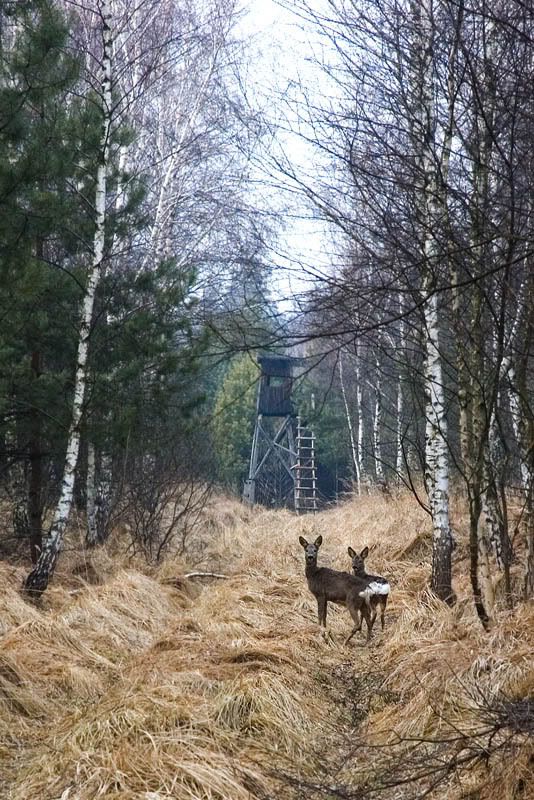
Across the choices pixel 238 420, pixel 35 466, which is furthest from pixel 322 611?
pixel 238 420

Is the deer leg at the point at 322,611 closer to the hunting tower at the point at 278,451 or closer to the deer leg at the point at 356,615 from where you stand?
the deer leg at the point at 356,615

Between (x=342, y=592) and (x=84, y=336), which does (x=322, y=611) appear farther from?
(x=84, y=336)

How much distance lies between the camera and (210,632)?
8344 millimetres

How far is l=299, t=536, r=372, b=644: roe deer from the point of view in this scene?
8828 millimetres

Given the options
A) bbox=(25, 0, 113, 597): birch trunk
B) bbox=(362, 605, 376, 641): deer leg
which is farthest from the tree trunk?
bbox=(362, 605, 376, 641): deer leg

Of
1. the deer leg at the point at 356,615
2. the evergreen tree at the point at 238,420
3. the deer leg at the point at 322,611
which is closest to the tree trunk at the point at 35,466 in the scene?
the deer leg at the point at 322,611

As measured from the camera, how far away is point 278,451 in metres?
36.4

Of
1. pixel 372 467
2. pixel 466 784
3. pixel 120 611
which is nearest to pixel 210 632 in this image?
pixel 120 611

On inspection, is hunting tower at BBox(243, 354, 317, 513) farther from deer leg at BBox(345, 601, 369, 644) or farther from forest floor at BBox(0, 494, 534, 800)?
deer leg at BBox(345, 601, 369, 644)

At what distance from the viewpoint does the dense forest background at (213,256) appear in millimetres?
5953

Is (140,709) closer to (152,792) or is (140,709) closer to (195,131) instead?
(152,792)

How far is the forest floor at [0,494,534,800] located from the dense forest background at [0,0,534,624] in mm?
884

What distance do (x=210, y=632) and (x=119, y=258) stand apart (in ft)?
34.0

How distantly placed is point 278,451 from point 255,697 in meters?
30.4
